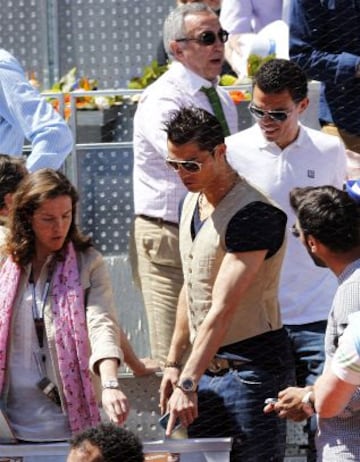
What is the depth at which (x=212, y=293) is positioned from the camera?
4.63 meters

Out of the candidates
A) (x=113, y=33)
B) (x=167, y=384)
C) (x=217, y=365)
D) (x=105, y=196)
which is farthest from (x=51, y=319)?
(x=113, y=33)

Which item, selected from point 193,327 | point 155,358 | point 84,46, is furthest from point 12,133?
point 84,46

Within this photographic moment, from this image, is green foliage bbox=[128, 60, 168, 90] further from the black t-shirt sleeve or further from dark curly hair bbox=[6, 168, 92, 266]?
the black t-shirt sleeve

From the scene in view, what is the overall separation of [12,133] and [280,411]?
6.64 ft

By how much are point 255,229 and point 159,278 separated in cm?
103

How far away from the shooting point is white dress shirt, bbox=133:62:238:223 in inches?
216

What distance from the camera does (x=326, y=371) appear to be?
13.0 ft

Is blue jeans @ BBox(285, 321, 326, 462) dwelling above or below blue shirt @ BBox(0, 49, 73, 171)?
below

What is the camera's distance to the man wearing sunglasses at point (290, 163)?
5094 millimetres

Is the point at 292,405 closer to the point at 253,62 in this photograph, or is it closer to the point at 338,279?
the point at 338,279

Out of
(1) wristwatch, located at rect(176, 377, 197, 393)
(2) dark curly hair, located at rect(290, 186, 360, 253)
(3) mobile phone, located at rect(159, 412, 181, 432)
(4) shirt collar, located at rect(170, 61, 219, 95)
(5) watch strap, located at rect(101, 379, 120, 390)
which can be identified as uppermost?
(2) dark curly hair, located at rect(290, 186, 360, 253)

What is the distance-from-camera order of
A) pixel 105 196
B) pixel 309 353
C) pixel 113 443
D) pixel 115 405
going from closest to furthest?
pixel 113 443 < pixel 115 405 < pixel 309 353 < pixel 105 196

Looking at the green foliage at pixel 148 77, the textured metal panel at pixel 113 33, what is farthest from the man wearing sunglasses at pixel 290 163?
the textured metal panel at pixel 113 33

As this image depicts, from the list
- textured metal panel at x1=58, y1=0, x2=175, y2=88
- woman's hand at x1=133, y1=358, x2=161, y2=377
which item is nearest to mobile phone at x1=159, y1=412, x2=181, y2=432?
woman's hand at x1=133, y1=358, x2=161, y2=377
